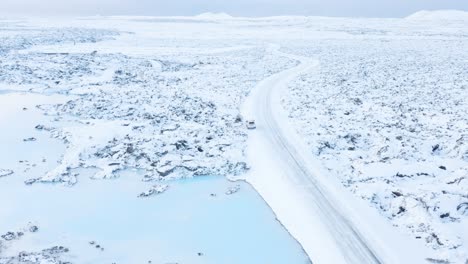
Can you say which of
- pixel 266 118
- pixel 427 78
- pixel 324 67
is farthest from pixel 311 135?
pixel 324 67

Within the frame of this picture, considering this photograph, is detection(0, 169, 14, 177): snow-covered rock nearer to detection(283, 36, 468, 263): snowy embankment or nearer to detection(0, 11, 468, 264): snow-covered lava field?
detection(0, 11, 468, 264): snow-covered lava field

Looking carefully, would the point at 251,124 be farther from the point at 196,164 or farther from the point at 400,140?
the point at 400,140

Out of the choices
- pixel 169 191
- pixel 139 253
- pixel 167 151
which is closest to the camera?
pixel 139 253

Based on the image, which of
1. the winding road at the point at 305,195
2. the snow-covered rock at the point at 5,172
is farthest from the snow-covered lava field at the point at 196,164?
the winding road at the point at 305,195

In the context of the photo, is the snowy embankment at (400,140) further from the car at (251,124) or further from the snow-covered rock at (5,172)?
the snow-covered rock at (5,172)

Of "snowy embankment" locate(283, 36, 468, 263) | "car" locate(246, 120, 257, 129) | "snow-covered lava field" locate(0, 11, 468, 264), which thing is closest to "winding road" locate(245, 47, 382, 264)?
"car" locate(246, 120, 257, 129)

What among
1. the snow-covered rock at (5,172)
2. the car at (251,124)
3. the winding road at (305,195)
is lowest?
the snow-covered rock at (5,172)

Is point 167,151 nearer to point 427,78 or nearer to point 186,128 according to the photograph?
point 186,128
